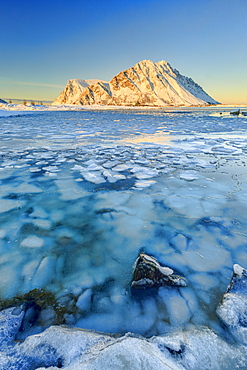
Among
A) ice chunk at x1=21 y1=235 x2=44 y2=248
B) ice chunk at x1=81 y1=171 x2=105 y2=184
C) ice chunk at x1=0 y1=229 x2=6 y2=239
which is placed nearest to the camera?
ice chunk at x1=21 y1=235 x2=44 y2=248

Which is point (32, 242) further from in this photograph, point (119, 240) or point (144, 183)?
point (144, 183)

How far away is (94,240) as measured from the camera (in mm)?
1856

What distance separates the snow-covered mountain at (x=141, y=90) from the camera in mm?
159000

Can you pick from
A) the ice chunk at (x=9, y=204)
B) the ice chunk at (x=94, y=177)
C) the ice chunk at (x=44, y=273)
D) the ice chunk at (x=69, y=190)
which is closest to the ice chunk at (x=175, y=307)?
the ice chunk at (x=44, y=273)

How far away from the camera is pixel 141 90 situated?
167 metres

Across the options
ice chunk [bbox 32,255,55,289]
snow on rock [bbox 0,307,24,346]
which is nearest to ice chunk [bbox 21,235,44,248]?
ice chunk [bbox 32,255,55,289]

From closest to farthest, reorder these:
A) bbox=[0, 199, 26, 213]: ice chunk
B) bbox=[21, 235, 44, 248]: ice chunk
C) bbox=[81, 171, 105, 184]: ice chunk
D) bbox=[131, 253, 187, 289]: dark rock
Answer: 1. bbox=[131, 253, 187, 289]: dark rock
2. bbox=[21, 235, 44, 248]: ice chunk
3. bbox=[0, 199, 26, 213]: ice chunk
4. bbox=[81, 171, 105, 184]: ice chunk

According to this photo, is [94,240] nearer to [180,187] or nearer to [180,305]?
[180,305]

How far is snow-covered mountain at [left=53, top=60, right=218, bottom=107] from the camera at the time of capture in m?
159

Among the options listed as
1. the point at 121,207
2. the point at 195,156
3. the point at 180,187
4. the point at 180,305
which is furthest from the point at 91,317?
the point at 195,156

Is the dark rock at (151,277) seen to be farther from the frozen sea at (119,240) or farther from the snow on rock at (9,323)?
the snow on rock at (9,323)

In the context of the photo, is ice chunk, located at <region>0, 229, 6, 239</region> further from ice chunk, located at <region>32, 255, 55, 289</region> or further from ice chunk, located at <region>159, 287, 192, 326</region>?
ice chunk, located at <region>159, 287, 192, 326</region>

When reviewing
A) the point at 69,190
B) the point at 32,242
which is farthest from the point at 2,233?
the point at 69,190

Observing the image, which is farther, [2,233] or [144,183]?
[144,183]
